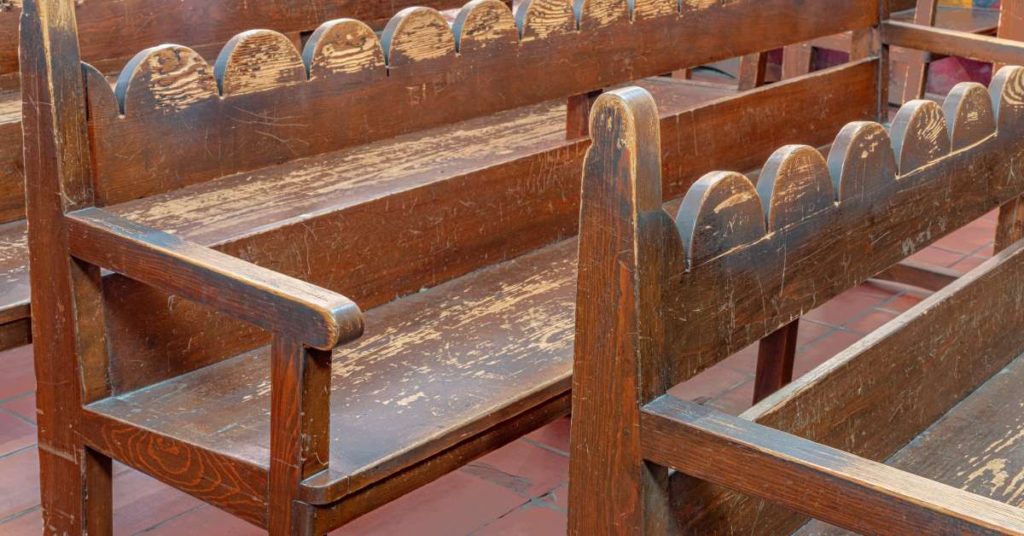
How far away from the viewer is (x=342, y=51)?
2.27 metres

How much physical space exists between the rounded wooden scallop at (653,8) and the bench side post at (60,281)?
1.42 meters

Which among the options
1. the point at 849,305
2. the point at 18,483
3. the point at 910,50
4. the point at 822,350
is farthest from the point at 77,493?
the point at 910,50

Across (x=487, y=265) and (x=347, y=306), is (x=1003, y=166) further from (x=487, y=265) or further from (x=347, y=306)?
(x=347, y=306)

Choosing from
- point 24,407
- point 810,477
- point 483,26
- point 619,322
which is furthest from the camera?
point 24,407

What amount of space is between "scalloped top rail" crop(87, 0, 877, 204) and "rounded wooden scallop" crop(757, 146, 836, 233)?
3.02ft

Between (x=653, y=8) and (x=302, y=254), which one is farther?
(x=653, y=8)

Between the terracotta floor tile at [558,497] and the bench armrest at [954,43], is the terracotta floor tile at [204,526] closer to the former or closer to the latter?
the terracotta floor tile at [558,497]

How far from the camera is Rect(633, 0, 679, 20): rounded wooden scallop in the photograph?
2961mm

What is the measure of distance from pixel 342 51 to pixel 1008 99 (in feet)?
3.73

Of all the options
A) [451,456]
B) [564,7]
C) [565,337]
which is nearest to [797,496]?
[451,456]

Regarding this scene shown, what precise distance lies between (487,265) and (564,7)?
0.58 meters

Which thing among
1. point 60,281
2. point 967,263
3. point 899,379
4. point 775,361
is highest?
point 60,281

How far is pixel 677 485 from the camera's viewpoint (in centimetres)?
158

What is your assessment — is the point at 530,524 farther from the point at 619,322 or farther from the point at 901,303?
the point at 901,303
